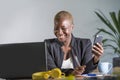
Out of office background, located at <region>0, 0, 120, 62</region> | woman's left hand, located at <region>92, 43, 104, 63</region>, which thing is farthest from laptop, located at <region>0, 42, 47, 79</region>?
office background, located at <region>0, 0, 120, 62</region>

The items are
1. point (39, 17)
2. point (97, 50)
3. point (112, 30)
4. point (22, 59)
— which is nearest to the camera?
point (22, 59)

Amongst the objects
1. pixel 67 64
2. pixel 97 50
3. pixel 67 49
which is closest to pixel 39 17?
pixel 67 49

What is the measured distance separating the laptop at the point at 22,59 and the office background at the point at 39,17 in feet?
7.53

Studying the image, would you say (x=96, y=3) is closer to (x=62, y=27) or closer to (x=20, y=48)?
(x=62, y=27)

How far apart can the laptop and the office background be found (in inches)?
90.3

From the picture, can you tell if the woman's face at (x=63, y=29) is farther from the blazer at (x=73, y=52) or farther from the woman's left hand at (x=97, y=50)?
the woman's left hand at (x=97, y=50)

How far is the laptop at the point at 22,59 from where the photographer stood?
4.76ft

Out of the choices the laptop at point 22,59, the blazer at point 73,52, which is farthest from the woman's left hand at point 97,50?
the laptop at point 22,59

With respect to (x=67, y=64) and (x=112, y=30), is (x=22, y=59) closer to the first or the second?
(x=67, y=64)

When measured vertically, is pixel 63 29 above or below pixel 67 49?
above

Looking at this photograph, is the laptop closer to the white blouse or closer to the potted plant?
the white blouse

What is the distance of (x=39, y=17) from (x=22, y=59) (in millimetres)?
2504

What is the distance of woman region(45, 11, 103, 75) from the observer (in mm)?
2014

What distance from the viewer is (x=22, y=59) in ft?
4.79
